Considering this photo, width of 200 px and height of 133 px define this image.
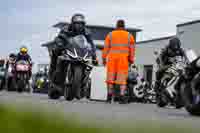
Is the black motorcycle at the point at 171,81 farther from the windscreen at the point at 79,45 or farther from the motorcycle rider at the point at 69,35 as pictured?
the windscreen at the point at 79,45

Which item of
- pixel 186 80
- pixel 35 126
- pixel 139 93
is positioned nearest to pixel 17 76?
pixel 139 93

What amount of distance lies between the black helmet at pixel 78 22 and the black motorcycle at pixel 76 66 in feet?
0.61

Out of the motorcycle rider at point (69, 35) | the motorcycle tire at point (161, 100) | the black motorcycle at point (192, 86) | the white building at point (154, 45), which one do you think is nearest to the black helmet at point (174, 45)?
the motorcycle tire at point (161, 100)

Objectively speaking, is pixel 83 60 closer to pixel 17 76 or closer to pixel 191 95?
pixel 191 95

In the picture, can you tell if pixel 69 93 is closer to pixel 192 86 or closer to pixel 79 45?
pixel 79 45

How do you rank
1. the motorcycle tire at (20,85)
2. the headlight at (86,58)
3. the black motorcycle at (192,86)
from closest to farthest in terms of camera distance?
the black motorcycle at (192,86), the headlight at (86,58), the motorcycle tire at (20,85)

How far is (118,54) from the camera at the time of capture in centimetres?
1322

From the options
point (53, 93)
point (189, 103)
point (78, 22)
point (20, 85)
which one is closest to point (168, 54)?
point (78, 22)

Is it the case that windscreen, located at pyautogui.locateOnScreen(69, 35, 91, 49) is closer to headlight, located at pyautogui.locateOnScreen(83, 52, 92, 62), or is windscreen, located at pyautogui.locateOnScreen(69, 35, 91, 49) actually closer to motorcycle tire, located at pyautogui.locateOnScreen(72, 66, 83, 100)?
headlight, located at pyautogui.locateOnScreen(83, 52, 92, 62)

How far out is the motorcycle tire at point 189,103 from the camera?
8.84 meters

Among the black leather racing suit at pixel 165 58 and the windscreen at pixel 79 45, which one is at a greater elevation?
the windscreen at pixel 79 45

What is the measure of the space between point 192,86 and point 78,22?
4152mm

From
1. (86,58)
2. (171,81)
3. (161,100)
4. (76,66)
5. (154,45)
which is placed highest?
(154,45)

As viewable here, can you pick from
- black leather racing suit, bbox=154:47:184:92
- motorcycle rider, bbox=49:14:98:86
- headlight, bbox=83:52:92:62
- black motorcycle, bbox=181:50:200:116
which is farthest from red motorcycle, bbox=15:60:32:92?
black motorcycle, bbox=181:50:200:116
